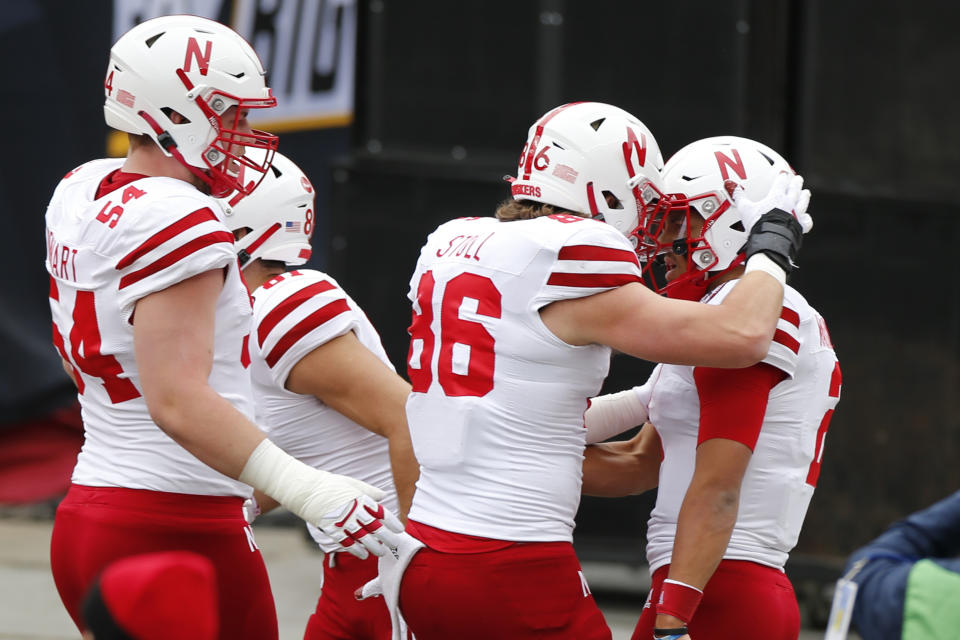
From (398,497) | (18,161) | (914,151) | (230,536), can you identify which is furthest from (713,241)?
(18,161)

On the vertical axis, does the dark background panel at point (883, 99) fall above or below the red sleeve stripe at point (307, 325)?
above

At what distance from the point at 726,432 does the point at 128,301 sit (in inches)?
46.9

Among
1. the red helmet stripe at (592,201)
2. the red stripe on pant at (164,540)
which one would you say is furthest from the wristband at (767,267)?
the red stripe on pant at (164,540)

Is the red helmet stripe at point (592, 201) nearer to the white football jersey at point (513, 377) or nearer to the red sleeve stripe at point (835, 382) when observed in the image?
the white football jersey at point (513, 377)

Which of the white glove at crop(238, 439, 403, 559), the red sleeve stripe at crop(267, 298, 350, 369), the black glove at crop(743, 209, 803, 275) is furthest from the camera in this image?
the red sleeve stripe at crop(267, 298, 350, 369)

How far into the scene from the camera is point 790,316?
9.26 ft

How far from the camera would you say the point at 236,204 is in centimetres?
351

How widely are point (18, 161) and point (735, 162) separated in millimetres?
6590

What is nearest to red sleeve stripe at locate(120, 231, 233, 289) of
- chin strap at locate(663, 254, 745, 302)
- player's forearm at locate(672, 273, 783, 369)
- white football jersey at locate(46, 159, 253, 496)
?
Result: white football jersey at locate(46, 159, 253, 496)

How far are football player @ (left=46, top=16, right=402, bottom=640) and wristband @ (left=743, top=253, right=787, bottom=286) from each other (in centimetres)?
87

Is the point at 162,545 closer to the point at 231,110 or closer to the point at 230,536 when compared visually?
the point at 230,536

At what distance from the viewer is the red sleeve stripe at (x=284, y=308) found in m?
3.19

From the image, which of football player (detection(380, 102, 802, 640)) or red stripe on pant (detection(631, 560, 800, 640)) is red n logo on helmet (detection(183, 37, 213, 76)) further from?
red stripe on pant (detection(631, 560, 800, 640))

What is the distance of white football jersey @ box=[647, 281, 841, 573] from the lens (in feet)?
9.30
